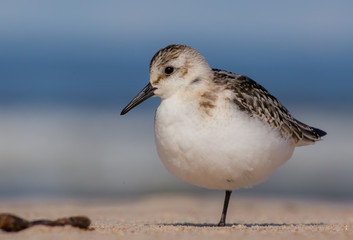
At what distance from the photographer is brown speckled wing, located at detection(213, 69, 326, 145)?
649 centimetres

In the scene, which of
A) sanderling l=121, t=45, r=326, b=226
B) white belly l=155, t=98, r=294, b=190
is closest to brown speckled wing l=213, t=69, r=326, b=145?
sanderling l=121, t=45, r=326, b=226

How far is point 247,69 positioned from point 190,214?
80.5 ft

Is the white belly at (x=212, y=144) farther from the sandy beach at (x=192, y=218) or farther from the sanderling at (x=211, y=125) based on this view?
the sandy beach at (x=192, y=218)

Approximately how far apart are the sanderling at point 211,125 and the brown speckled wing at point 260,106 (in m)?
0.01

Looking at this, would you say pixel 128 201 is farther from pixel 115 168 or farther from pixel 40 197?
pixel 115 168

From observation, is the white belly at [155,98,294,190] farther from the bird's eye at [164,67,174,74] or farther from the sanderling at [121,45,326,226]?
the bird's eye at [164,67,174,74]

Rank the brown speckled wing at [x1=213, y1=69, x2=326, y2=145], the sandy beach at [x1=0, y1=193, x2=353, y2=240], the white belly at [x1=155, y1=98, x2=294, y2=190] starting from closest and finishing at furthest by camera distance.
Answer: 1. the sandy beach at [x1=0, y1=193, x2=353, y2=240]
2. the white belly at [x1=155, y1=98, x2=294, y2=190]
3. the brown speckled wing at [x1=213, y1=69, x2=326, y2=145]

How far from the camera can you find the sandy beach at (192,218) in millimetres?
5652

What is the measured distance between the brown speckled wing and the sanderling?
12mm

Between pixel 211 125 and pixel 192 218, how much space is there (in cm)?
274

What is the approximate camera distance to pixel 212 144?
6.09 m

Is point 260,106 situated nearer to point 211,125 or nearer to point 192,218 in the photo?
point 211,125

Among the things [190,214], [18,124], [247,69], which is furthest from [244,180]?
[247,69]

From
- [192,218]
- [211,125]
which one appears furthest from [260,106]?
[192,218]
